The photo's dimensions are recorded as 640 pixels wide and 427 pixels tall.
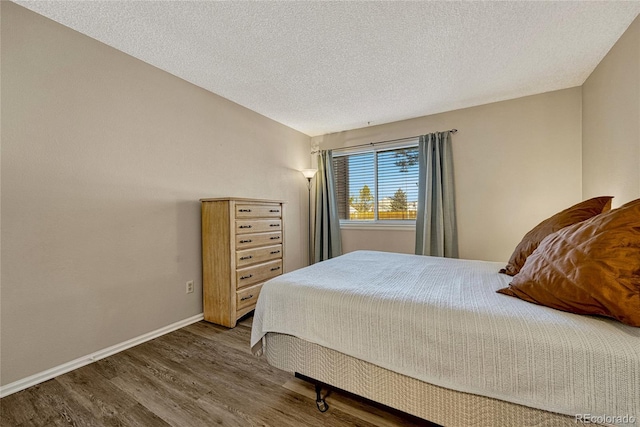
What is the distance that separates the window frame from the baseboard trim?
8.62 feet

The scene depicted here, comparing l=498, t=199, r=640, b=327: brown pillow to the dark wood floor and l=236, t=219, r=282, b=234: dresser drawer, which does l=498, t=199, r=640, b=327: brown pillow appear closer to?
the dark wood floor

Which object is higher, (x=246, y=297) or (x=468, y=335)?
(x=468, y=335)

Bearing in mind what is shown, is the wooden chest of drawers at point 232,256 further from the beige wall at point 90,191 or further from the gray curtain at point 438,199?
the gray curtain at point 438,199

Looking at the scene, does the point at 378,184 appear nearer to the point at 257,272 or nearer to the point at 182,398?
the point at 257,272

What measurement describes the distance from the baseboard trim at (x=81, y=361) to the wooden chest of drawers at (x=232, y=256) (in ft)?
1.25

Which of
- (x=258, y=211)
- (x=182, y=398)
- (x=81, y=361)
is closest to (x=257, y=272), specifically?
(x=258, y=211)

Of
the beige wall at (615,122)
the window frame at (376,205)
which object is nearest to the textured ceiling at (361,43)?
the beige wall at (615,122)

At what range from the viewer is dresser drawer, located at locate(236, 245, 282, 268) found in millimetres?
2475

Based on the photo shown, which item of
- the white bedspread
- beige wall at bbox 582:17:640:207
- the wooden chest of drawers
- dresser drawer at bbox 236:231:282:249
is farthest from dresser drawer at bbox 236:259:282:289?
beige wall at bbox 582:17:640:207

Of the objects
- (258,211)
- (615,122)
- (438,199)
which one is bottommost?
(258,211)

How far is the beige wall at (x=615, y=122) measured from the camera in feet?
5.89

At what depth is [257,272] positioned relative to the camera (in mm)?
2676

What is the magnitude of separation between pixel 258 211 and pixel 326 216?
1645 mm

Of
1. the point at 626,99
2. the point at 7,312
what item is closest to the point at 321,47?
the point at 626,99
